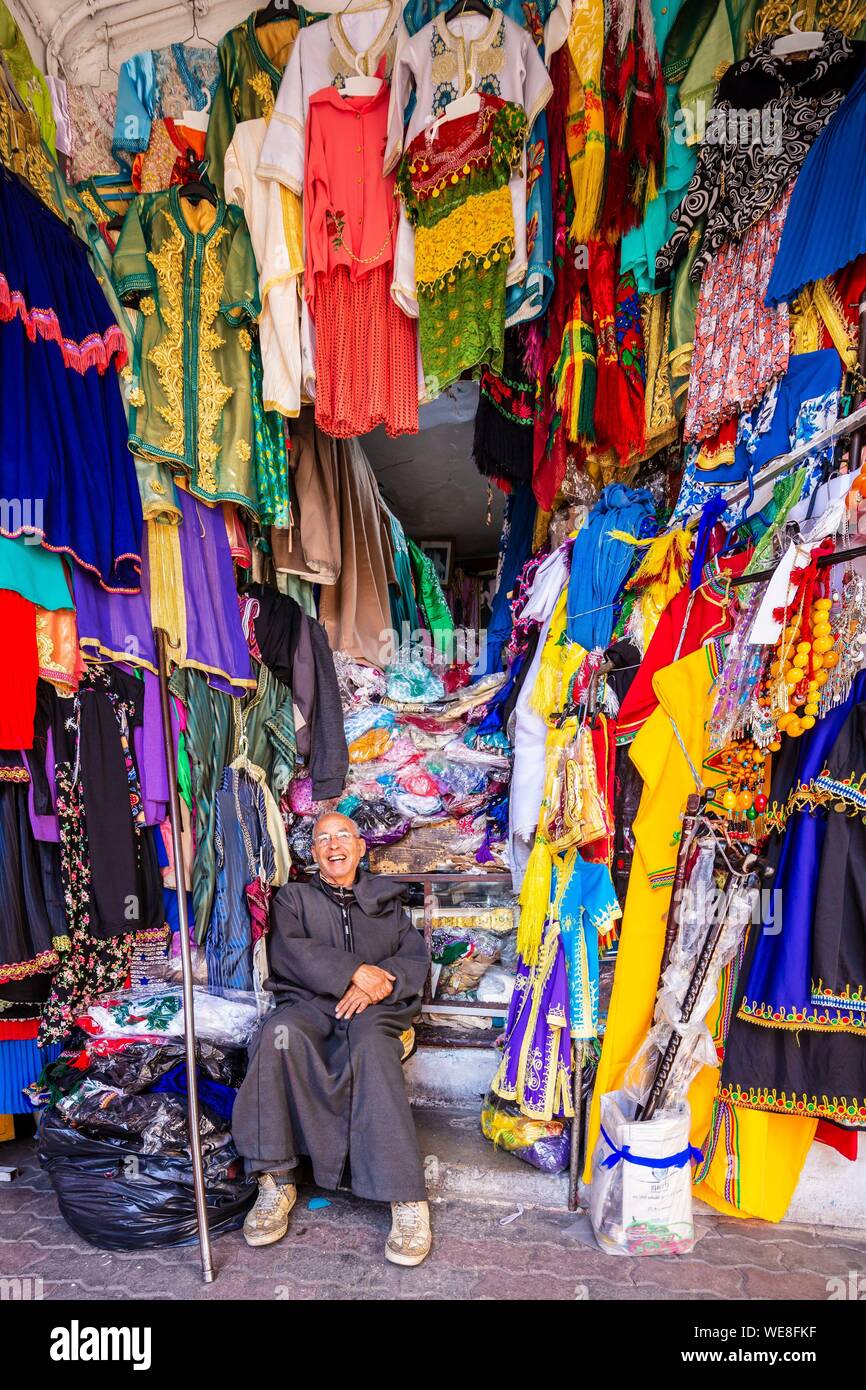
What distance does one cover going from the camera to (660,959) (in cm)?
205

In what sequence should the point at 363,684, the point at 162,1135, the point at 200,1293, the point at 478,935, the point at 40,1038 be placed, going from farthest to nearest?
the point at 363,684
the point at 478,935
the point at 40,1038
the point at 162,1135
the point at 200,1293

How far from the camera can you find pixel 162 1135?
196cm

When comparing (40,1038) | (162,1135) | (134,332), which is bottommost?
(162,1135)

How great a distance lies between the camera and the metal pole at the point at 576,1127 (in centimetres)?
208

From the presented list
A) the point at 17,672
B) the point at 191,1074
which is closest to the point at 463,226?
the point at 17,672

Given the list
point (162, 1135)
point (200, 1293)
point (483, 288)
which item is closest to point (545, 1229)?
point (200, 1293)

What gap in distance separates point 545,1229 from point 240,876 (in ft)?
5.15

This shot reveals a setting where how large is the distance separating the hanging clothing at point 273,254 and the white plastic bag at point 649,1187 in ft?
8.18

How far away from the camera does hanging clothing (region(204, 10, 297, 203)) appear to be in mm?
2381

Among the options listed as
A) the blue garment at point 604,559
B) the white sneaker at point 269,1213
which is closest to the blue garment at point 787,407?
the blue garment at point 604,559

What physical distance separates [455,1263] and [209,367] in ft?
9.46

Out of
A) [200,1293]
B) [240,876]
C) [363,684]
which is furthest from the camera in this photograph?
[363,684]

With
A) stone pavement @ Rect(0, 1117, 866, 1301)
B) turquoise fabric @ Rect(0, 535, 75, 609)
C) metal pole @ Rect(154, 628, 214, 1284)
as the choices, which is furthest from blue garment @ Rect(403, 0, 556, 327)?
stone pavement @ Rect(0, 1117, 866, 1301)

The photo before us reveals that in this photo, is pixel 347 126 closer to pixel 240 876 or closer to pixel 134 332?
pixel 134 332
